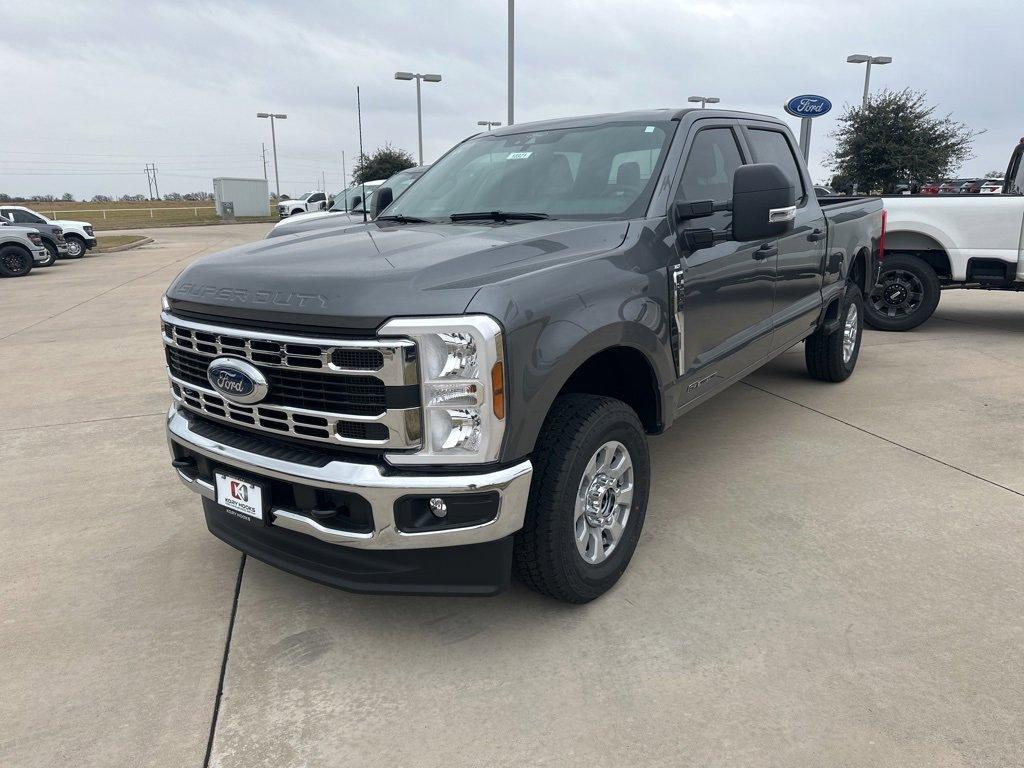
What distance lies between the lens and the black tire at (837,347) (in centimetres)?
573

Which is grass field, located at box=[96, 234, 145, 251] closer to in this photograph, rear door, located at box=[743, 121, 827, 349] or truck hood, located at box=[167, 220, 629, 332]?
rear door, located at box=[743, 121, 827, 349]

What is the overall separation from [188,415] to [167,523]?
0.96 m

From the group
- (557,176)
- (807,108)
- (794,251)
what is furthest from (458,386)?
(807,108)

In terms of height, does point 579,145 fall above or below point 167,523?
above

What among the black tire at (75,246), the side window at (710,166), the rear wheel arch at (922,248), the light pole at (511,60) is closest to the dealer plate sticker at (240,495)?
the side window at (710,166)

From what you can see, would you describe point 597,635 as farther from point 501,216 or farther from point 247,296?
point 501,216

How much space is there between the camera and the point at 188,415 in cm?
298

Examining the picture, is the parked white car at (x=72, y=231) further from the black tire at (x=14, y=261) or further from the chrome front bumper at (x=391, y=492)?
the chrome front bumper at (x=391, y=492)

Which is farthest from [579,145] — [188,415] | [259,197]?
[259,197]

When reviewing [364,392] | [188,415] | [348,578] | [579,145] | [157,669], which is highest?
[579,145]

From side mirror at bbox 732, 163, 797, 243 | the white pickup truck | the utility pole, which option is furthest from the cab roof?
the utility pole

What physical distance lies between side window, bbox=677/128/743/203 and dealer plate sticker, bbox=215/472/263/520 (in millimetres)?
2160

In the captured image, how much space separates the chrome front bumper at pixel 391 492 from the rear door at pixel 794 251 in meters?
2.57

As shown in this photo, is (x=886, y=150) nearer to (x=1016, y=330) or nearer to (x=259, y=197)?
(x=1016, y=330)
